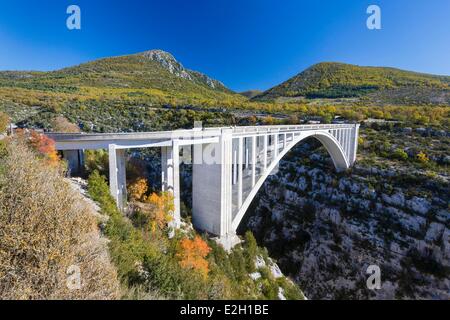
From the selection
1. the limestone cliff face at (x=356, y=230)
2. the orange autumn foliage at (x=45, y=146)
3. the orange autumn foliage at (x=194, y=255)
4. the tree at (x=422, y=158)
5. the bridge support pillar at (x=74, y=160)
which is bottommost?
the limestone cliff face at (x=356, y=230)

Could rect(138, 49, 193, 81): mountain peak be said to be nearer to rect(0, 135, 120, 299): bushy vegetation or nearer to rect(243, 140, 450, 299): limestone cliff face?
rect(243, 140, 450, 299): limestone cliff face

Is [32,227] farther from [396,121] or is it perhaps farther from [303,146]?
[396,121]

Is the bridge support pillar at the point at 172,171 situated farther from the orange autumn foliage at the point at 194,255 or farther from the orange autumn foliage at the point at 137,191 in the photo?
the orange autumn foliage at the point at 194,255

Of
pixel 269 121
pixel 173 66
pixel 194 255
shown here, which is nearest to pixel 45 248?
pixel 194 255

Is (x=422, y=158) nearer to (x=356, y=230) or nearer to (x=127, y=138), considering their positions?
(x=356, y=230)

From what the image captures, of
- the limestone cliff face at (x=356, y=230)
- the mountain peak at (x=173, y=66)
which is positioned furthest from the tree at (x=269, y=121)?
the mountain peak at (x=173, y=66)

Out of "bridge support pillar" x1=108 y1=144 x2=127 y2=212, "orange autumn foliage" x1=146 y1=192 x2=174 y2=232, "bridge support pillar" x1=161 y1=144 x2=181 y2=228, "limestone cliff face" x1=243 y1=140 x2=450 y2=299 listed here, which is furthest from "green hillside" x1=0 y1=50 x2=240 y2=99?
"limestone cliff face" x1=243 y1=140 x2=450 y2=299

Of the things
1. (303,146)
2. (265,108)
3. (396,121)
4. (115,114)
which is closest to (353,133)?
(303,146)
